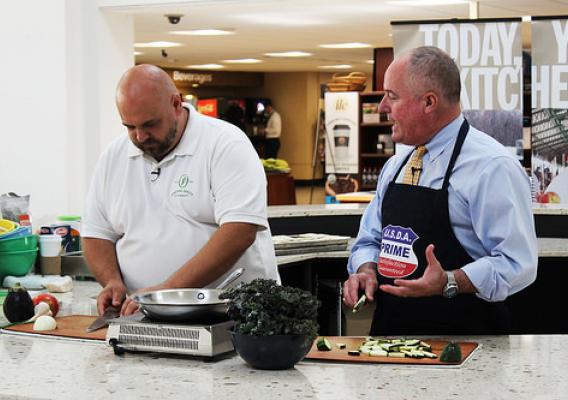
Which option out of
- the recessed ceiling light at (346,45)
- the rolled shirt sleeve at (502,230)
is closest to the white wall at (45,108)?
the rolled shirt sleeve at (502,230)

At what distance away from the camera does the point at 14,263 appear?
407 centimetres

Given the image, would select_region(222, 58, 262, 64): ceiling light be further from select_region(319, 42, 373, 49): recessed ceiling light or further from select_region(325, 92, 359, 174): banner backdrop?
select_region(325, 92, 359, 174): banner backdrop

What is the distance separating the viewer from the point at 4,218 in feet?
14.5

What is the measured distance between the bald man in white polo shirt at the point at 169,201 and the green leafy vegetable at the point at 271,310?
604 millimetres

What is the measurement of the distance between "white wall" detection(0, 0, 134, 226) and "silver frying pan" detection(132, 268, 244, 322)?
187 inches

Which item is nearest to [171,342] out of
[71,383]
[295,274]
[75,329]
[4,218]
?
[71,383]

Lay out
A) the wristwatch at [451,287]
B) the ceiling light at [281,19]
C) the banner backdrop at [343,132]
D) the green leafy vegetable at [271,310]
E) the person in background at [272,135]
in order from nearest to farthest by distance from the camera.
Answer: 1. the green leafy vegetable at [271,310]
2. the wristwatch at [451,287]
3. the ceiling light at [281,19]
4. the banner backdrop at [343,132]
5. the person in background at [272,135]

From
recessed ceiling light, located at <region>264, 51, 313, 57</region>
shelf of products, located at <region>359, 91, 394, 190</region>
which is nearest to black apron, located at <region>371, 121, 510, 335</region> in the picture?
shelf of products, located at <region>359, 91, 394, 190</region>

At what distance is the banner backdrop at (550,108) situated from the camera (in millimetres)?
6785

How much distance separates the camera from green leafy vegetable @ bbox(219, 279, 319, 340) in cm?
233

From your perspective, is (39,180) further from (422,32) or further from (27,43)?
(422,32)

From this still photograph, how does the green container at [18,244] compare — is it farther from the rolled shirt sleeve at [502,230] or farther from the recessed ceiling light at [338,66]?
the recessed ceiling light at [338,66]

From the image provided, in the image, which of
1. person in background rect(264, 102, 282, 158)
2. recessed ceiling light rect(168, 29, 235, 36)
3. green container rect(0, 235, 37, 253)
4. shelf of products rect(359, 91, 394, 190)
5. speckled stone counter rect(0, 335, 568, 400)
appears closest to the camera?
speckled stone counter rect(0, 335, 568, 400)

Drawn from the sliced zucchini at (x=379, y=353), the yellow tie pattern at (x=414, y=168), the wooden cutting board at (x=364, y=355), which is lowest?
the wooden cutting board at (x=364, y=355)
